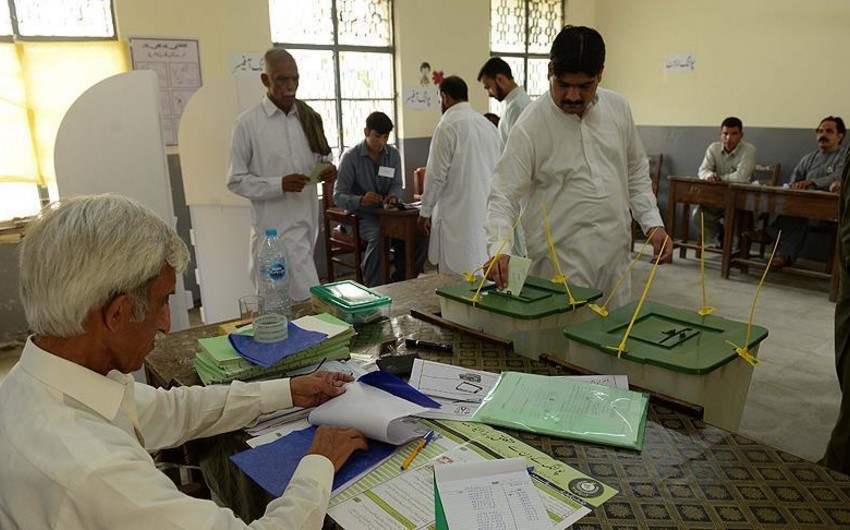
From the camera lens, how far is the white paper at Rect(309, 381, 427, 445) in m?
1.06

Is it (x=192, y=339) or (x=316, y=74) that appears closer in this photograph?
(x=192, y=339)

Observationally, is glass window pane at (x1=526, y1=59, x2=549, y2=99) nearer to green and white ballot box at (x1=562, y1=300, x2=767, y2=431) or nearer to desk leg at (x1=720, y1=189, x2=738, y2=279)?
desk leg at (x1=720, y1=189, x2=738, y2=279)

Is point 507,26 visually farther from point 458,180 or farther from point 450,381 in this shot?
point 450,381

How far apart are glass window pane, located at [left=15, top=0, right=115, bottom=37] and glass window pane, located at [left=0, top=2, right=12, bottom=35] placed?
48mm

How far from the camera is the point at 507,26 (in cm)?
627

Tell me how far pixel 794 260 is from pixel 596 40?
438cm

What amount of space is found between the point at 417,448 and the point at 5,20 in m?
3.99

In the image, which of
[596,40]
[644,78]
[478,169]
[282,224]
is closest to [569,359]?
[596,40]

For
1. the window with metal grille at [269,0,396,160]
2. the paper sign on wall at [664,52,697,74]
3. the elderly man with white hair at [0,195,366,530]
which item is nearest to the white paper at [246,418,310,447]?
the elderly man with white hair at [0,195,366,530]

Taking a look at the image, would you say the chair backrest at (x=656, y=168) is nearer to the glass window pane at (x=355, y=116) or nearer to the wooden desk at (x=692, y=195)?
the wooden desk at (x=692, y=195)

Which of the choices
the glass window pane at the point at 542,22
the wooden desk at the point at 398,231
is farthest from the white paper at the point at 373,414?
the glass window pane at the point at 542,22

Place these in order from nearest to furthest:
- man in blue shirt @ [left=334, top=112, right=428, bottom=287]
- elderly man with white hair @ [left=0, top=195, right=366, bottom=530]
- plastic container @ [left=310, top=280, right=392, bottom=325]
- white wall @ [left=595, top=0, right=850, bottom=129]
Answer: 1. elderly man with white hair @ [left=0, top=195, right=366, bottom=530]
2. plastic container @ [left=310, top=280, right=392, bottom=325]
3. man in blue shirt @ [left=334, top=112, right=428, bottom=287]
4. white wall @ [left=595, top=0, right=850, bottom=129]

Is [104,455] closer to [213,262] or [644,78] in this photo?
[213,262]

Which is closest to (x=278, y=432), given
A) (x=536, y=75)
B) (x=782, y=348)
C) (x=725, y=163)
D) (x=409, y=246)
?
(x=409, y=246)
